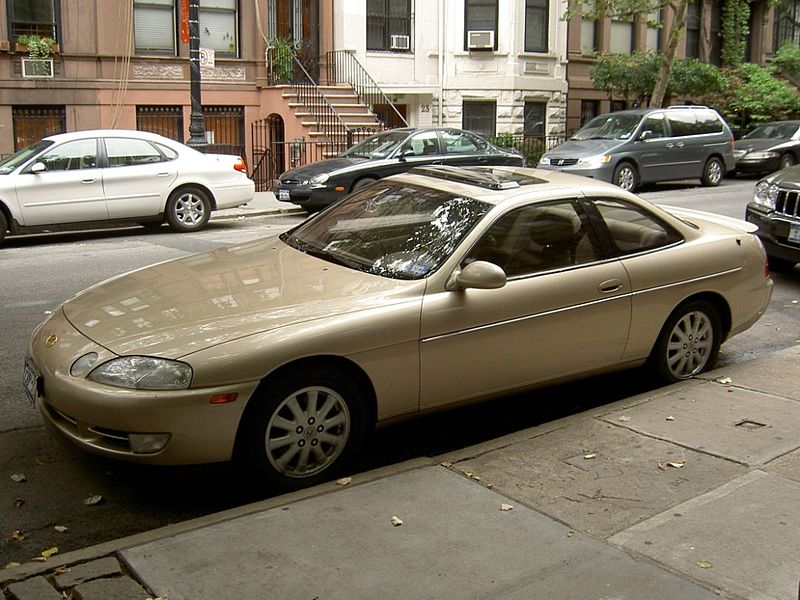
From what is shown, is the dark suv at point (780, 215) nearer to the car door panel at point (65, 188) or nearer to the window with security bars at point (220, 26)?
the car door panel at point (65, 188)

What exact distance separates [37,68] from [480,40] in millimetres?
11550

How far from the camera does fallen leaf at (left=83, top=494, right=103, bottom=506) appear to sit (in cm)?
489

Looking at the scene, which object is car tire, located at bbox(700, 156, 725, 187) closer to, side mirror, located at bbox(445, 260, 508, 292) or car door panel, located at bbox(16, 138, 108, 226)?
car door panel, located at bbox(16, 138, 108, 226)

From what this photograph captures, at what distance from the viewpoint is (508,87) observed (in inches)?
1041

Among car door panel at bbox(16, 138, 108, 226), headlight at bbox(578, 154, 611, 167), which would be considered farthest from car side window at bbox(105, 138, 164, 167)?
headlight at bbox(578, 154, 611, 167)

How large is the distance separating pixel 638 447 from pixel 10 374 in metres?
4.31

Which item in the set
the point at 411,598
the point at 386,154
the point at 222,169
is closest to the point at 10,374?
the point at 411,598

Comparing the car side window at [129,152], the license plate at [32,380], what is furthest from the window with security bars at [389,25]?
the license plate at [32,380]

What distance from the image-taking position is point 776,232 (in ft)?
33.6

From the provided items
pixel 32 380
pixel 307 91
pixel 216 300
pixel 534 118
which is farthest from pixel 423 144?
pixel 32 380

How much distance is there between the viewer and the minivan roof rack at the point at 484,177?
6.17 m

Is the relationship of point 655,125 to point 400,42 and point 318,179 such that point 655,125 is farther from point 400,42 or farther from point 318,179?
point 318,179

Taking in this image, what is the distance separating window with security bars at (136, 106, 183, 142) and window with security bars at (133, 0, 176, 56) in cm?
126

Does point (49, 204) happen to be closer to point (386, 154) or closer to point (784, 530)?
point (386, 154)
